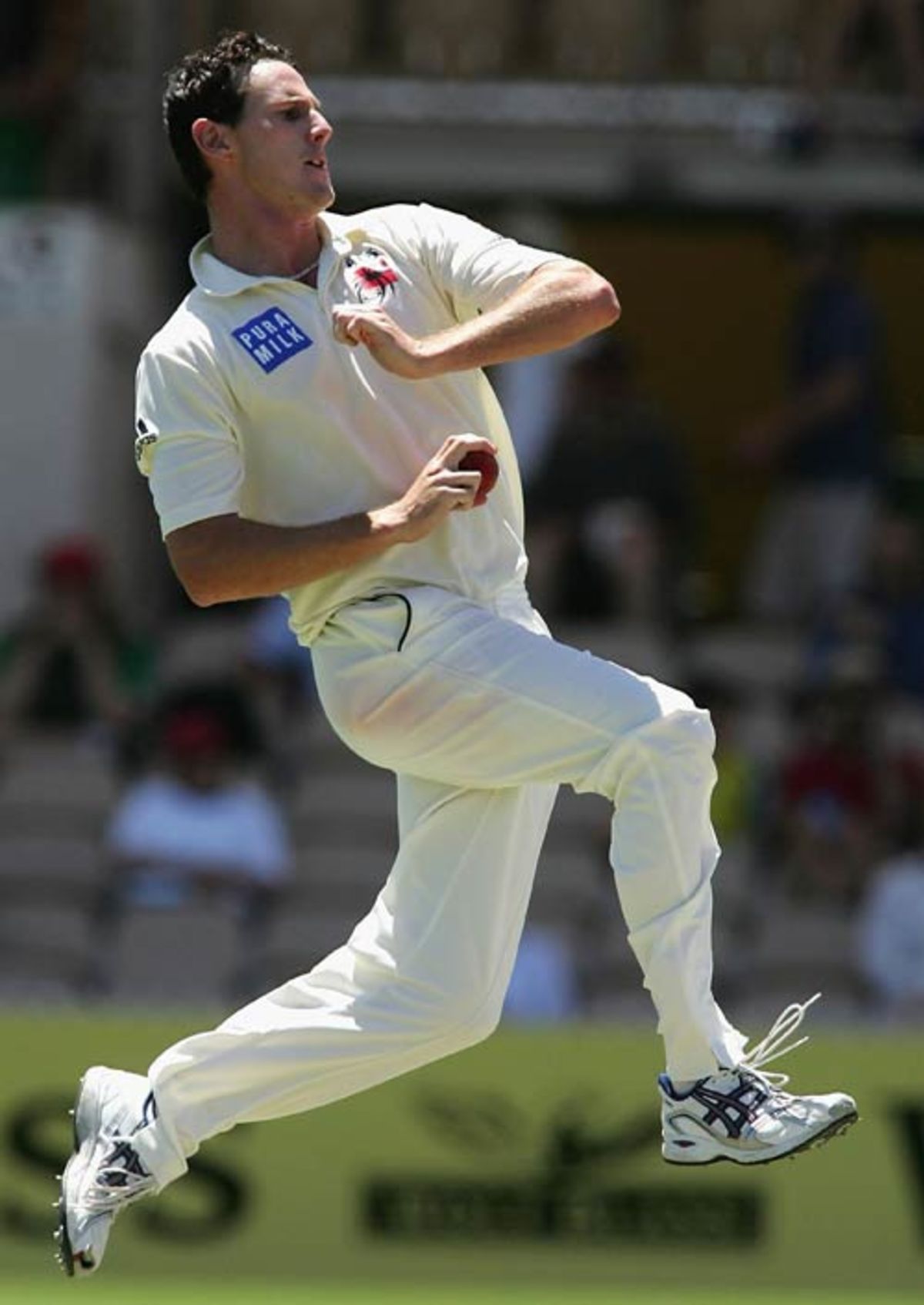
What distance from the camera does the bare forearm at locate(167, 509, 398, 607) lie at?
6.14 metres

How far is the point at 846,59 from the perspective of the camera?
13883 millimetres

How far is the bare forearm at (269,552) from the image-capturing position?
20.1ft

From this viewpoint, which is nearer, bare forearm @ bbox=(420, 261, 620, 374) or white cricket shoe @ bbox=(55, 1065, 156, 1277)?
bare forearm @ bbox=(420, 261, 620, 374)

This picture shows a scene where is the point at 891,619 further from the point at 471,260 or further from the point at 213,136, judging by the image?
the point at 213,136

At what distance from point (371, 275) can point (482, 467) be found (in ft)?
1.58

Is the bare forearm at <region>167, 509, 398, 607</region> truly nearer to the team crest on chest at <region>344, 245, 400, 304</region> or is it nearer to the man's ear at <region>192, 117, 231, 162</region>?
the team crest on chest at <region>344, 245, 400, 304</region>

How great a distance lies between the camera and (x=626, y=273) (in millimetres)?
15703

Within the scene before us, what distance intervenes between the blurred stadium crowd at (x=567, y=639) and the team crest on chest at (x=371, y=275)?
17.9 feet

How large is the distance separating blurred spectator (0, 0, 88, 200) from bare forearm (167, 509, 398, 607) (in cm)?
818

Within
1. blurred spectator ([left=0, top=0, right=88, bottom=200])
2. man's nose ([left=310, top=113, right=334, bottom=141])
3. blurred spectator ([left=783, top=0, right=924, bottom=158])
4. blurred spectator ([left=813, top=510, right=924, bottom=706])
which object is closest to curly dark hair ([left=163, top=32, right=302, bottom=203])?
man's nose ([left=310, top=113, right=334, bottom=141])

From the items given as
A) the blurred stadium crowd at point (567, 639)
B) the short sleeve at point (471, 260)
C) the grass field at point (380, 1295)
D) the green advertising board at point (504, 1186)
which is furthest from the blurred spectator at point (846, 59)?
the short sleeve at point (471, 260)

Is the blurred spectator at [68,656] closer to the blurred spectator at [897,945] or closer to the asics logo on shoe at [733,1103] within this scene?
the blurred spectator at [897,945]

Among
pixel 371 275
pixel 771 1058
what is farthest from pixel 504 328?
pixel 771 1058

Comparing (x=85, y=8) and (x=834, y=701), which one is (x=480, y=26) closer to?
(x=85, y=8)
